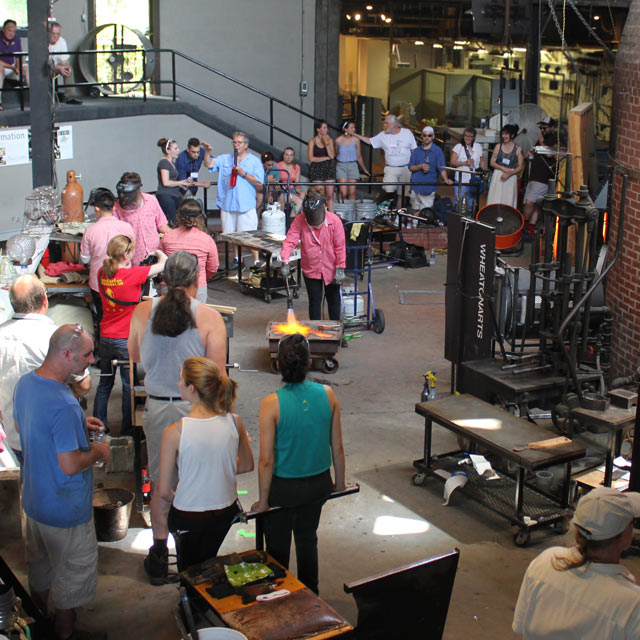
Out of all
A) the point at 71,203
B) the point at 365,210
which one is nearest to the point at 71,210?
the point at 71,203

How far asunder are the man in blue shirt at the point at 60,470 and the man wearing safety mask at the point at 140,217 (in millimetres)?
4799

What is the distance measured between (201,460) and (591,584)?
2166 mm

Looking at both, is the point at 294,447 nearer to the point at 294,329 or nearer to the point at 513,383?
the point at 513,383

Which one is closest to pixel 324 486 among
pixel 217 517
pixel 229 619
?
pixel 217 517

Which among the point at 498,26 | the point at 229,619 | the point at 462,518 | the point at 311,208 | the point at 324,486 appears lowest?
the point at 462,518

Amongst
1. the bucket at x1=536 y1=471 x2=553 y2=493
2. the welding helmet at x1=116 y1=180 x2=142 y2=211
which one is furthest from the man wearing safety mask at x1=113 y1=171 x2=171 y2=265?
the bucket at x1=536 y1=471 x2=553 y2=493

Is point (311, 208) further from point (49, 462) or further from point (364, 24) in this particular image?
point (364, 24)

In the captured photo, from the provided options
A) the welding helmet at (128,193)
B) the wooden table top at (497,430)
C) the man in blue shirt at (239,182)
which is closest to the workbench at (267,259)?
the man in blue shirt at (239,182)

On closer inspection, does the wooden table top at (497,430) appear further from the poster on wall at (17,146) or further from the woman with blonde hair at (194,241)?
the poster on wall at (17,146)

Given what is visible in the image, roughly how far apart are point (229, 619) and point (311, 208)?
613cm

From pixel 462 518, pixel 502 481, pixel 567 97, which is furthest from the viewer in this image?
pixel 567 97

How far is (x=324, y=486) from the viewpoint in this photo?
5.06 meters

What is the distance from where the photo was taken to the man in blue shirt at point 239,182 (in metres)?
13.7

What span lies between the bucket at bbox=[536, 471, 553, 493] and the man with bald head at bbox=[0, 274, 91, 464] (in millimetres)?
3839
